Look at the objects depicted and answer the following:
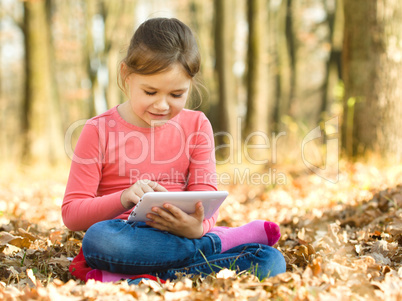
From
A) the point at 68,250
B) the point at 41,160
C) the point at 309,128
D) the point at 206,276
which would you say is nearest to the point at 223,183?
the point at 309,128

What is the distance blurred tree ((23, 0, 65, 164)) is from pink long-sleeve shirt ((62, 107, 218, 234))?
6555mm

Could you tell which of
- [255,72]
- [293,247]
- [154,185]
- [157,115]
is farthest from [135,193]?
[255,72]

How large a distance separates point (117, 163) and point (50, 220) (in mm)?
1903

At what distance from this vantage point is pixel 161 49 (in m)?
2.30

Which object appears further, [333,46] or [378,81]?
[333,46]

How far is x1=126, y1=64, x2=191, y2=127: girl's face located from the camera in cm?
229

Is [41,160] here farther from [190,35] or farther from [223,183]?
[190,35]

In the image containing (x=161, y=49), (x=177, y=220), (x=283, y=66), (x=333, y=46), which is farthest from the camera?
(x=283, y=66)

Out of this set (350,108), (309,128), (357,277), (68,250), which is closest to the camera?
(357,277)

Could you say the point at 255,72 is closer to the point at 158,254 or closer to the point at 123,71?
the point at 123,71

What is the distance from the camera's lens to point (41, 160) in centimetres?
853

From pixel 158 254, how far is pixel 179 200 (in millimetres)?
331

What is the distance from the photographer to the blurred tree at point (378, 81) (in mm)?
5254

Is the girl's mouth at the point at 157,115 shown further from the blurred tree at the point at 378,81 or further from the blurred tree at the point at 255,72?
the blurred tree at the point at 255,72
